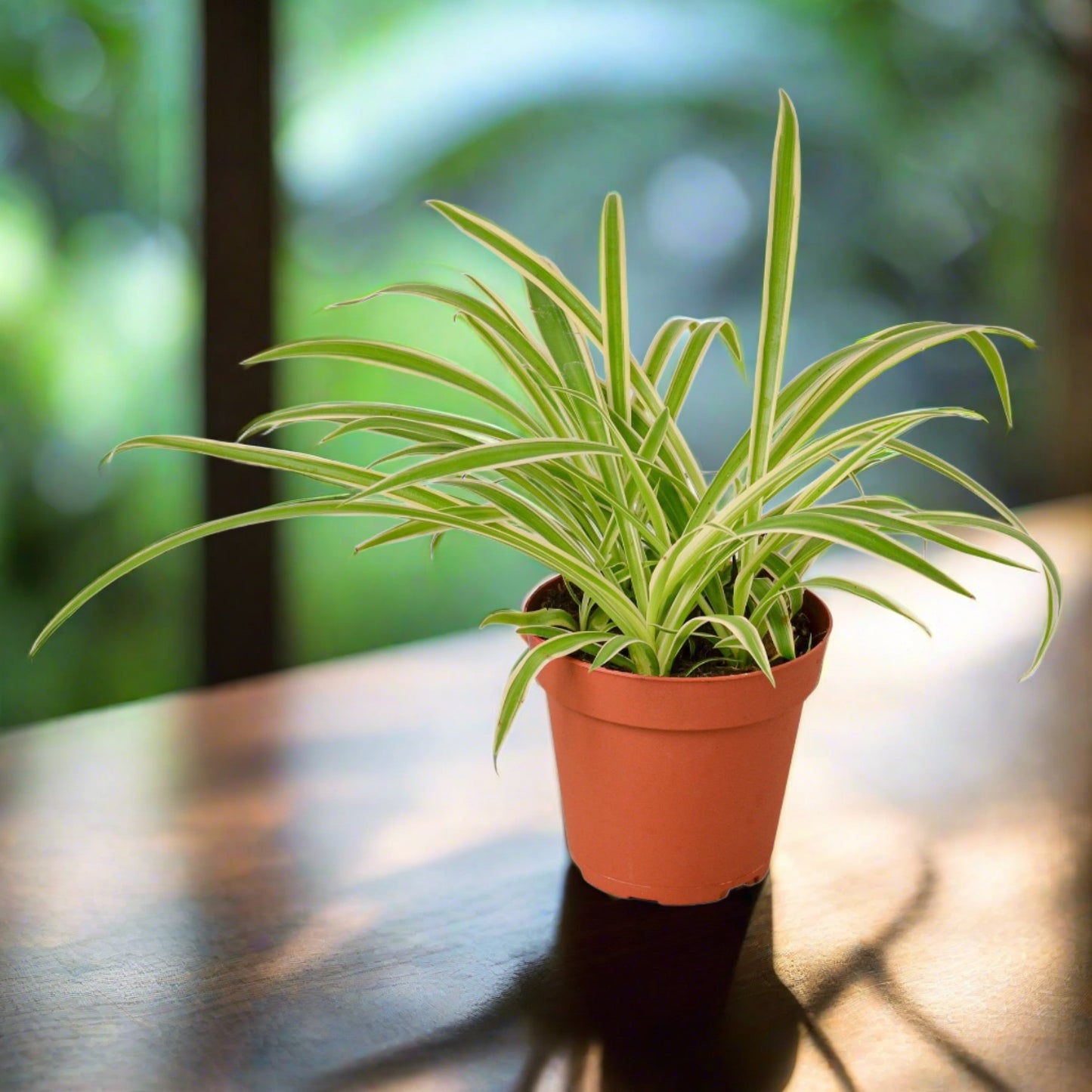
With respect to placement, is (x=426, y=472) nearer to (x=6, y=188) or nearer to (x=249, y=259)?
(x=249, y=259)

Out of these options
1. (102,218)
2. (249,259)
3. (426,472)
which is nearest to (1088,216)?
(249,259)

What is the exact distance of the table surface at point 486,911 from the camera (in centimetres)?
80

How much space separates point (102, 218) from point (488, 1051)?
1.43m

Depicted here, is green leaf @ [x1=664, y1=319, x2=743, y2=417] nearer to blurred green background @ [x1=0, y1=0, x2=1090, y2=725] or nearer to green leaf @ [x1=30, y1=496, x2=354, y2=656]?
green leaf @ [x1=30, y1=496, x2=354, y2=656]

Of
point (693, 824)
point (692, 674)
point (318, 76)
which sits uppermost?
point (318, 76)

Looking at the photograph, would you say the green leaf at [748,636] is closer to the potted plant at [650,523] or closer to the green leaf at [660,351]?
the potted plant at [650,523]

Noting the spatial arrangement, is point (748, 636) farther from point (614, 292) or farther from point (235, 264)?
point (235, 264)

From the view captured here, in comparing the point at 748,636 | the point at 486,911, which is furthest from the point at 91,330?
the point at 748,636

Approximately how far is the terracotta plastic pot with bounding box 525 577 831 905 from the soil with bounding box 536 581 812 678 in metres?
0.01

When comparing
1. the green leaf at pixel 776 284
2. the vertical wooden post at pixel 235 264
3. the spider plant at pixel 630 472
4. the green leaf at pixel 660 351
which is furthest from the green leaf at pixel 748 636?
the vertical wooden post at pixel 235 264

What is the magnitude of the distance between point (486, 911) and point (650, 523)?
0.99ft

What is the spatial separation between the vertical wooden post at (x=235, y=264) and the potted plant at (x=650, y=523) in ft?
3.18

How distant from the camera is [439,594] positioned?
7.52ft

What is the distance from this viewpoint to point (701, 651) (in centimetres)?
94
